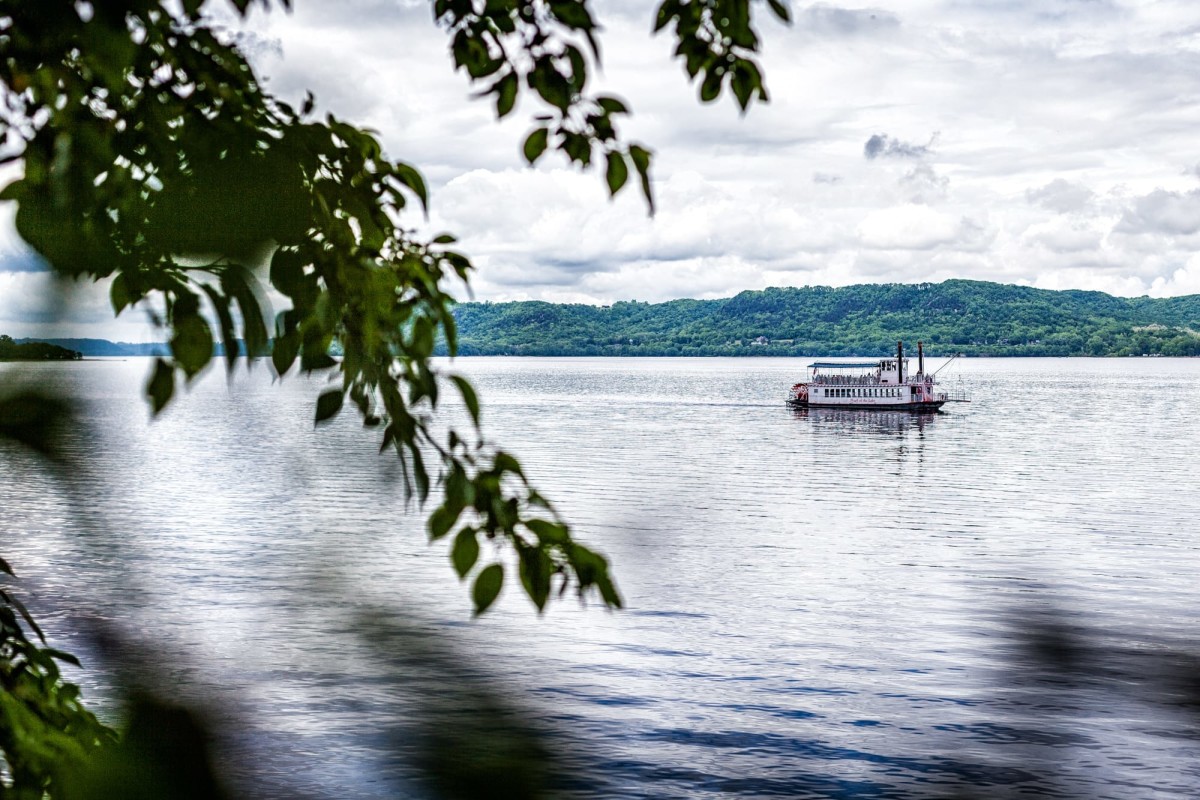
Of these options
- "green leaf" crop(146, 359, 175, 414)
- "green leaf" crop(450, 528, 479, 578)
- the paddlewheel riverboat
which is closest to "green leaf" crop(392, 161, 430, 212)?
"green leaf" crop(450, 528, 479, 578)

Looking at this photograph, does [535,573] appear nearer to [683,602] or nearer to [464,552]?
[464,552]

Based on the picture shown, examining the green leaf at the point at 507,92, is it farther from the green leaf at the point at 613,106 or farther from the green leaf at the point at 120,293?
the green leaf at the point at 120,293

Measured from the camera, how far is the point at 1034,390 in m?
175

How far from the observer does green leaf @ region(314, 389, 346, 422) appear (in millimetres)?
1870

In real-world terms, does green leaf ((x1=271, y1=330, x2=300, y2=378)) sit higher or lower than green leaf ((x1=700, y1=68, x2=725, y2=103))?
lower

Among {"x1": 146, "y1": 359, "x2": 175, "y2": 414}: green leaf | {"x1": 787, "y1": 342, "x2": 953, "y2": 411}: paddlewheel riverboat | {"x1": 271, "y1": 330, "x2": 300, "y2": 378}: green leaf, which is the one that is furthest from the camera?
{"x1": 787, "y1": 342, "x2": 953, "y2": 411}: paddlewheel riverboat

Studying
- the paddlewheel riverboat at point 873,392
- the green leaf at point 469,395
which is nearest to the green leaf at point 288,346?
the green leaf at point 469,395

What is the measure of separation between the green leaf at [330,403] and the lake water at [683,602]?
36 mm

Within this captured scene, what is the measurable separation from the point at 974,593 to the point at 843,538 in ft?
37.6

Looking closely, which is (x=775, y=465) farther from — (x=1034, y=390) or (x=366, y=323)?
(x=1034, y=390)

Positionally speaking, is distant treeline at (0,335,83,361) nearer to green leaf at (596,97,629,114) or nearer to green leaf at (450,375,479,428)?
green leaf at (450,375,479,428)

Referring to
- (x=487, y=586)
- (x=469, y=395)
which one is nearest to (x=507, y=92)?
(x=469, y=395)

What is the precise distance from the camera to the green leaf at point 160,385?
135cm

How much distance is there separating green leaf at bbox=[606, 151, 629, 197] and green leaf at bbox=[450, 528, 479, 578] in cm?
116
